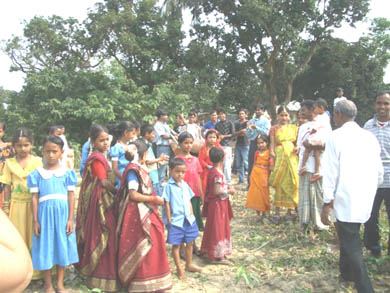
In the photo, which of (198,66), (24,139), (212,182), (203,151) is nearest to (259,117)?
(203,151)

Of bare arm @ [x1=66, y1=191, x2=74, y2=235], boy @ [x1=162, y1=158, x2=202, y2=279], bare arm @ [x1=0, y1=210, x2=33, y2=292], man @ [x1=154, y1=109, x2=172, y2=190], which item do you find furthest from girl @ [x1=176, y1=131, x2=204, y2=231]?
bare arm @ [x1=0, y1=210, x2=33, y2=292]

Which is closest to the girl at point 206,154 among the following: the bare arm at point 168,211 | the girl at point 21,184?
the bare arm at point 168,211

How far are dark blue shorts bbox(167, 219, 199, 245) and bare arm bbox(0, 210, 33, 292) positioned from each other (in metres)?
2.71

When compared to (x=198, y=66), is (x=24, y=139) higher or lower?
lower

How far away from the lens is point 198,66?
1591cm

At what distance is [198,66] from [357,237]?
45.1 feet

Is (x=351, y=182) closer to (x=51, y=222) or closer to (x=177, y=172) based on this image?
(x=177, y=172)

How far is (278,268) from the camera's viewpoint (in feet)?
12.5

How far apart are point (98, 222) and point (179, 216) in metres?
0.81

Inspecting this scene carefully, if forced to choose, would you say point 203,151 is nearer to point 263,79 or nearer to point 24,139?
point 24,139

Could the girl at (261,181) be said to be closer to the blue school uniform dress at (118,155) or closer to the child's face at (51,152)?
the blue school uniform dress at (118,155)

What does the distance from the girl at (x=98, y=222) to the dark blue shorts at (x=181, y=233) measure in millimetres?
577

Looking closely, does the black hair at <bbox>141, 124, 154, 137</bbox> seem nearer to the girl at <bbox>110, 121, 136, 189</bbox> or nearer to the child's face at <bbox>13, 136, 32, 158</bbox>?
the girl at <bbox>110, 121, 136, 189</bbox>

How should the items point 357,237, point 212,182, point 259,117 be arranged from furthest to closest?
point 259,117, point 212,182, point 357,237
